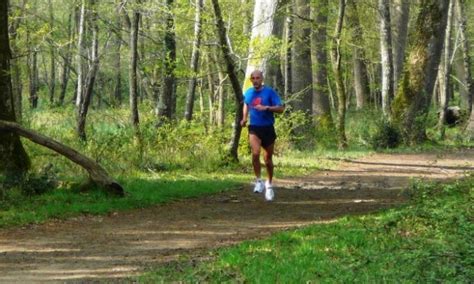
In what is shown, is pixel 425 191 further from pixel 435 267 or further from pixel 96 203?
pixel 96 203

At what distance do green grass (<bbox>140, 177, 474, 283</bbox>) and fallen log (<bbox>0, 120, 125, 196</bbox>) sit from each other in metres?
4.13

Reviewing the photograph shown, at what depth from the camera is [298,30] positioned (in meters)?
23.0

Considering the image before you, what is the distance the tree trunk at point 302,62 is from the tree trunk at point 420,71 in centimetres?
314

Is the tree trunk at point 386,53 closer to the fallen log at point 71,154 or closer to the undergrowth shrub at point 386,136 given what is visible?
the undergrowth shrub at point 386,136

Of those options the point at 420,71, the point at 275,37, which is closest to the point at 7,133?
the point at 275,37

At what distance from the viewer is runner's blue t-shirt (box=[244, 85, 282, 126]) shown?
11.2 m

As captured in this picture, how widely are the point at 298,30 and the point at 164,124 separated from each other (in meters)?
7.90

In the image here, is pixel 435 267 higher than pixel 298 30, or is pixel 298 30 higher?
pixel 298 30

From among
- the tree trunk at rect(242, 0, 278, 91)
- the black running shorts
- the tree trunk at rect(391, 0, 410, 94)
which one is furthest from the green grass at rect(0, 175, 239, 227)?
the tree trunk at rect(391, 0, 410, 94)

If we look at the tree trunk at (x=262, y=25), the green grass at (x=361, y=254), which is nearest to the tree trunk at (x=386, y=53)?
the tree trunk at (x=262, y=25)

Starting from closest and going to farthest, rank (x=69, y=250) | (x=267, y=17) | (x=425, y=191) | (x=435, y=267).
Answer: (x=435, y=267), (x=69, y=250), (x=425, y=191), (x=267, y=17)

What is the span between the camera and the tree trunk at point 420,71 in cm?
2078

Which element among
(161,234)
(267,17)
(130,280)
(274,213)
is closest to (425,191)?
(274,213)

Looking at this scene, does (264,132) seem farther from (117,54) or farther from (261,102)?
(117,54)
